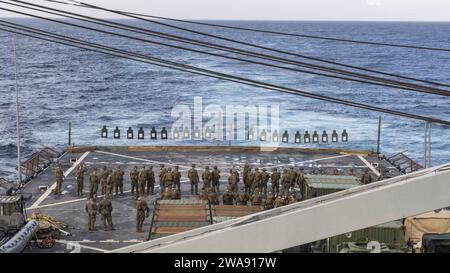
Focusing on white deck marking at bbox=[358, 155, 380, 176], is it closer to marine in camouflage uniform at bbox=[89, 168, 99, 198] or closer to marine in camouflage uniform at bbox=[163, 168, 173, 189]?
marine in camouflage uniform at bbox=[163, 168, 173, 189]

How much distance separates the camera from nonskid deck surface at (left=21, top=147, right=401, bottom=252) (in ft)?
78.5

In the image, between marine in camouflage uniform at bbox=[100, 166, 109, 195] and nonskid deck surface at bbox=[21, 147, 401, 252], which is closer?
nonskid deck surface at bbox=[21, 147, 401, 252]

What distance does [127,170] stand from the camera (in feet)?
118

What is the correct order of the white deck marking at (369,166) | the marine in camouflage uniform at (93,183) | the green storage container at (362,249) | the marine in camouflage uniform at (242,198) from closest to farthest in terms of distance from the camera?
the green storage container at (362,249), the marine in camouflage uniform at (242,198), the marine in camouflage uniform at (93,183), the white deck marking at (369,166)

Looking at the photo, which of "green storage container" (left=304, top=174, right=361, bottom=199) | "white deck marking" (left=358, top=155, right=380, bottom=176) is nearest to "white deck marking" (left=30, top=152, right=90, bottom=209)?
"green storage container" (left=304, top=174, right=361, bottom=199)

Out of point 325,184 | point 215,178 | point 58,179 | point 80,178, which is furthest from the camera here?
point 215,178

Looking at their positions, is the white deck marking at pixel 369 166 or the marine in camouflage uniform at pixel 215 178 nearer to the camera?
the marine in camouflage uniform at pixel 215 178

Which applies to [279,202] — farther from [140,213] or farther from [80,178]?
[80,178]

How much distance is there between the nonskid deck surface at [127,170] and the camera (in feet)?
78.5

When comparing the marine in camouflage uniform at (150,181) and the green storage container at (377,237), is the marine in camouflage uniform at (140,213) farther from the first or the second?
the green storage container at (377,237)

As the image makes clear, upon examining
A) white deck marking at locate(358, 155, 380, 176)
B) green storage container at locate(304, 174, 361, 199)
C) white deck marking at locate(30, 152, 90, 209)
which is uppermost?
green storage container at locate(304, 174, 361, 199)

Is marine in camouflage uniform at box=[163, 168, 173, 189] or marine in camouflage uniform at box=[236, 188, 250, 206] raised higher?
marine in camouflage uniform at box=[163, 168, 173, 189]

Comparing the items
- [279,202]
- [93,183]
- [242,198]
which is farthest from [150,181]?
[279,202]

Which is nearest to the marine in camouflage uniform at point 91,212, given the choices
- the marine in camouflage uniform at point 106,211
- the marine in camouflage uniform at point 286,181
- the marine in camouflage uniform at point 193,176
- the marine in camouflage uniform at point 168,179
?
the marine in camouflage uniform at point 106,211
